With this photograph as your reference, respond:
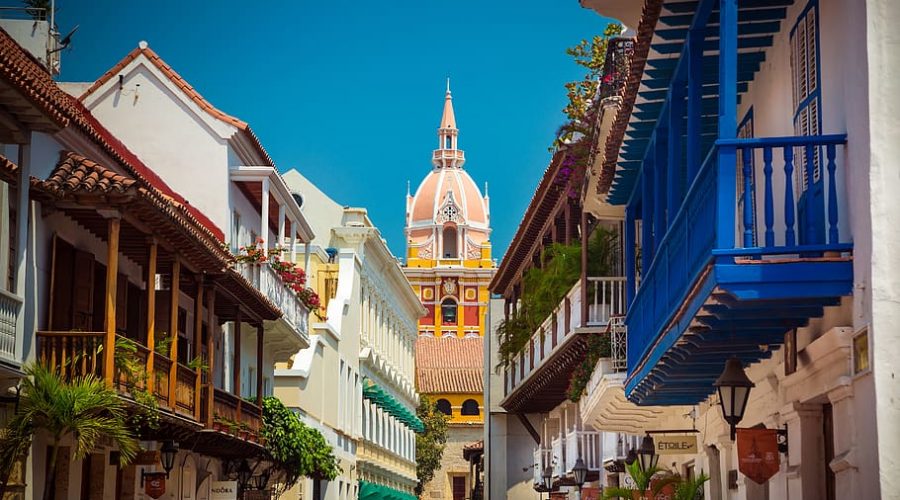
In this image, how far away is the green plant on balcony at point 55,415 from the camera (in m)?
17.0

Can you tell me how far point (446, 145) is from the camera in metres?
138

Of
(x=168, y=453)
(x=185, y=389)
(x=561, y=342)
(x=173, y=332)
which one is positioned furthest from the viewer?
(x=561, y=342)

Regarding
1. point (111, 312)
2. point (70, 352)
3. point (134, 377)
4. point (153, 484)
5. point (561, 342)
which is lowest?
point (153, 484)

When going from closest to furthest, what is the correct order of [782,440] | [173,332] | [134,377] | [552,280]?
[782,440] < [134,377] < [173,332] < [552,280]

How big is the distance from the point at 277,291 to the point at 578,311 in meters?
7.75

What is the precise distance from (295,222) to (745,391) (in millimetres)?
24698

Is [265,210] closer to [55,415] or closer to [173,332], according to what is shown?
[173,332]

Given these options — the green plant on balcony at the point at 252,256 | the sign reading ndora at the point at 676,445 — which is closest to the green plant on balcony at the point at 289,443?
the green plant on balcony at the point at 252,256

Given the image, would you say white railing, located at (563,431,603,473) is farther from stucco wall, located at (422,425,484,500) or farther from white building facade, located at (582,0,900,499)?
stucco wall, located at (422,425,484,500)

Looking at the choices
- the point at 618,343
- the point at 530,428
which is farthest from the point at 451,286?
the point at 618,343

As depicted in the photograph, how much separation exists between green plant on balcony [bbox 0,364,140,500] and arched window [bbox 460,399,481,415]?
8690cm

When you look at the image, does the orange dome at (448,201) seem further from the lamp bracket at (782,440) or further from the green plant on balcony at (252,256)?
the lamp bracket at (782,440)

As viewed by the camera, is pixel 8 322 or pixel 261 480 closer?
pixel 8 322

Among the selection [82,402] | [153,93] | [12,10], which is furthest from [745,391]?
[153,93]
